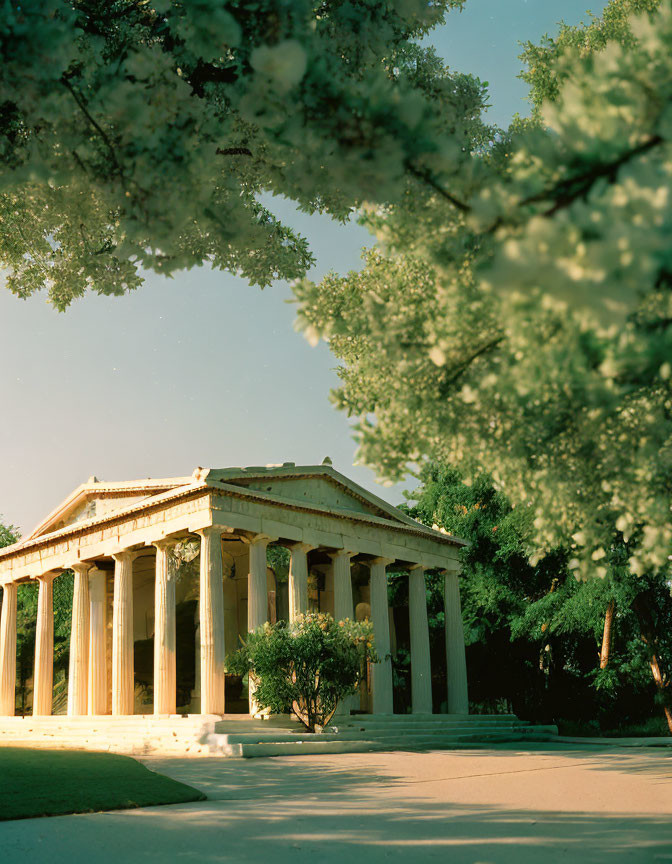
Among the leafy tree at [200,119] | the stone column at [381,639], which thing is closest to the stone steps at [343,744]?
the stone column at [381,639]

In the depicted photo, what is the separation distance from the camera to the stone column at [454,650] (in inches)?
1379

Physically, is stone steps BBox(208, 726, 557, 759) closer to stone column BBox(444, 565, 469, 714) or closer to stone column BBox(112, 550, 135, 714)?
stone column BBox(444, 565, 469, 714)

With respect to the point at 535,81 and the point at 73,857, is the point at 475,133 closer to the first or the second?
the point at 535,81

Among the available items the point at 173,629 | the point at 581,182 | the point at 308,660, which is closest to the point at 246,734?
the point at 308,660

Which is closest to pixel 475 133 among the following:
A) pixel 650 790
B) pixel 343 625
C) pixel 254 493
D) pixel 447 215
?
pixel 447 215

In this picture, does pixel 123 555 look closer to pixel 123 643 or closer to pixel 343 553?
pixel 123 643

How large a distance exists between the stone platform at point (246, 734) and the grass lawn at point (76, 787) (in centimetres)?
623

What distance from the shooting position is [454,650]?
35938 millimetres

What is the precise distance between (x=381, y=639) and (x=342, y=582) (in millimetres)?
2966

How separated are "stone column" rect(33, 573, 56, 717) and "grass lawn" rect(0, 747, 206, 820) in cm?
1975

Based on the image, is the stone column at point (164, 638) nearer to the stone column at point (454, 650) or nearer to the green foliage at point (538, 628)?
the green foliage at point (538, 628)

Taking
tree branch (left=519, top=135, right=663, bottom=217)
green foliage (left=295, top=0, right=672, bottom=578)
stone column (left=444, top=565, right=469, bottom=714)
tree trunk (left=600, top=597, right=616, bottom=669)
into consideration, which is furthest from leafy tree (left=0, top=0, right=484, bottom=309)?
stone column (left=444, top=565, right=469, bottom=714)

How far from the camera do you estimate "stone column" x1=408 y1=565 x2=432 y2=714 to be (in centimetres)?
3391

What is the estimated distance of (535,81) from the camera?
1753cm
